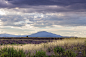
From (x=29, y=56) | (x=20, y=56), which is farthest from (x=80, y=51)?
(x=20, y=56)

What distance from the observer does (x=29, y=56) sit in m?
11.1

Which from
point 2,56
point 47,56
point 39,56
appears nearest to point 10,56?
point 2,56

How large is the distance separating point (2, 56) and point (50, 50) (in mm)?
4872

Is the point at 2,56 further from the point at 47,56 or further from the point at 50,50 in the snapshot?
A: the point at 50,50

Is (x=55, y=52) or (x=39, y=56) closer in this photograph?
(x=39, y=56)

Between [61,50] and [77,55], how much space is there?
165cm

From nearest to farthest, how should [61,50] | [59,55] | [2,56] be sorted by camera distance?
[2,56], [59,55], [61,50]

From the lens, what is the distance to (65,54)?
11.4 metres

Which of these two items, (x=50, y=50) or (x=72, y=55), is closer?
(x=72, y=55)

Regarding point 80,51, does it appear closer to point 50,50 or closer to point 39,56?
point 50,50

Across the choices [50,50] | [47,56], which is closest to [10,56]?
[47,56]

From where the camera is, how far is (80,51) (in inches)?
481

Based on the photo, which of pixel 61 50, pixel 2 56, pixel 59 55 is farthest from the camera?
pixel 61 50

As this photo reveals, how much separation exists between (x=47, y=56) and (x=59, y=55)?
1209mm
